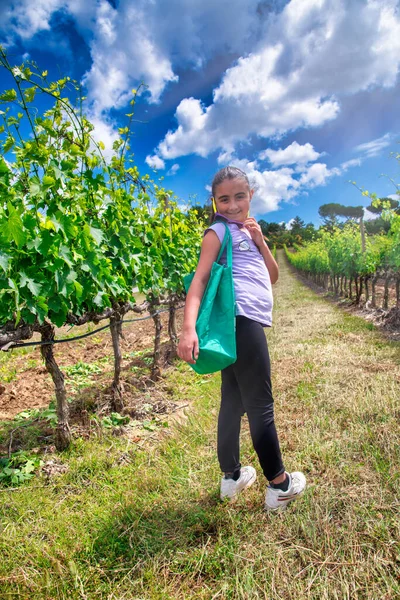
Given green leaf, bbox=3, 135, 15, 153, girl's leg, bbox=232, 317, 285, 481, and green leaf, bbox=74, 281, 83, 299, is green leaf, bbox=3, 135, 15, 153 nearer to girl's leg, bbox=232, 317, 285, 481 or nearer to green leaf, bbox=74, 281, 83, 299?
green leaf, bbox=74, 281, 83, 299

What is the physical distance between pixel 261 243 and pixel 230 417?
0.90 m

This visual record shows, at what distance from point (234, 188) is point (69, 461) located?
2.22m

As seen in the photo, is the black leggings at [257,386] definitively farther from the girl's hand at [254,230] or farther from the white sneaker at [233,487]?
the girl's hand at [254,230]

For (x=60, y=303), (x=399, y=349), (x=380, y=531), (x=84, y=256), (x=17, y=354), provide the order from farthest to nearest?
1. (x=17, y=354)
2. (x=399, y=349)
3. (x=84, y=256)
4. (x=60, y=303)
5. (x=380, y=531)

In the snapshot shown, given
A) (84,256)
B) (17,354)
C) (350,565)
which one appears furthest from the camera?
(17,354)

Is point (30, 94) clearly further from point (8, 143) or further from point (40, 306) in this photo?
point (40, 306)

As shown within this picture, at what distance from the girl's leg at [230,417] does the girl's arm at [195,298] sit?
332mm

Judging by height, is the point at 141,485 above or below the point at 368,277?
below

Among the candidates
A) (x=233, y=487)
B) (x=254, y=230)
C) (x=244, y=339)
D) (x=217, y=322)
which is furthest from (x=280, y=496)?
(x=254, y=230)

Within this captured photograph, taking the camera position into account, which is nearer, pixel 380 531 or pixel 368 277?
pixel 380 531

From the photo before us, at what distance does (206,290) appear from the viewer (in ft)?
5.19

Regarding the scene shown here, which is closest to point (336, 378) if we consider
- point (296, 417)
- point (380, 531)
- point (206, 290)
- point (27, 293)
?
point (296, 417)

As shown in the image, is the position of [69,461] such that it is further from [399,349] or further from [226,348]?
[399,349]

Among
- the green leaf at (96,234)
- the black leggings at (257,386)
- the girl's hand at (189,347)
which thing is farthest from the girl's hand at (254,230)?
the green leaf at (96,234)
